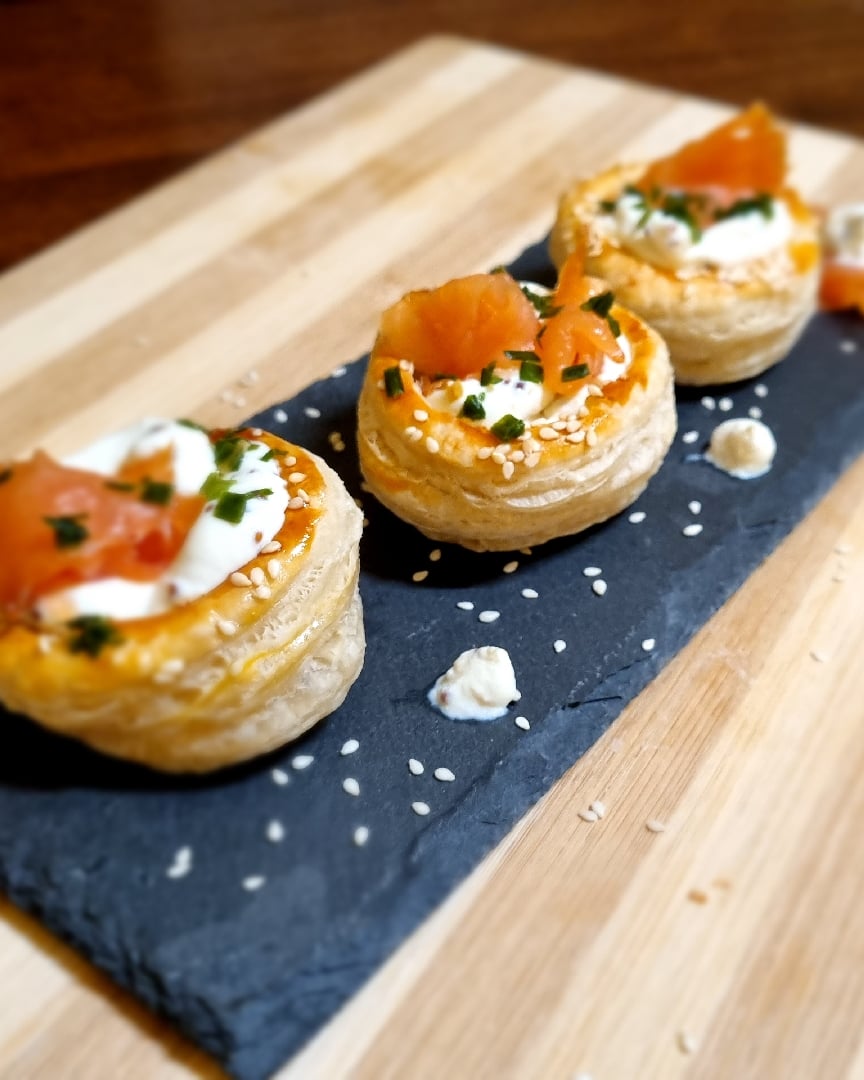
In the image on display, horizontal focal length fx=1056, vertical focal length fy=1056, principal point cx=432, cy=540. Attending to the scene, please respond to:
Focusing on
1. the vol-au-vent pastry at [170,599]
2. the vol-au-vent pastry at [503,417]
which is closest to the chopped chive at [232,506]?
the vol-au-vent pastry at [170,599]

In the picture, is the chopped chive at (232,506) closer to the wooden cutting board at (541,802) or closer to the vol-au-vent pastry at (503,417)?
the vol-au-vent pastry at (503,417)

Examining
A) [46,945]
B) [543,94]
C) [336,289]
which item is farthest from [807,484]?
[543,94]

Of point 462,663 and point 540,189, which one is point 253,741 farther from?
point 540,189

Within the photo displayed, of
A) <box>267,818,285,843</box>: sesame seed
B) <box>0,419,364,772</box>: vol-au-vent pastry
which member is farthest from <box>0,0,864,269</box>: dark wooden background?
<box>267,818,285,843</box>: sesame seed

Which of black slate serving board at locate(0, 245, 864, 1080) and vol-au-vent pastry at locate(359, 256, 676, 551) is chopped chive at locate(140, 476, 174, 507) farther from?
vol-au-vent pastry at locate(359, 256, 676, 551)

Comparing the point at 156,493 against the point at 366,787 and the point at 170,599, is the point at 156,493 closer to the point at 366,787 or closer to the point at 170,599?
the point at 170,599

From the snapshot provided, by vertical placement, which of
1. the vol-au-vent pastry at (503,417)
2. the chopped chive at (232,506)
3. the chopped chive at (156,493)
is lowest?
the vol-au-vent pastry at (503,417)

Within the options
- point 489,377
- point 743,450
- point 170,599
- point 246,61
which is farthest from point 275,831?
point 246,61
